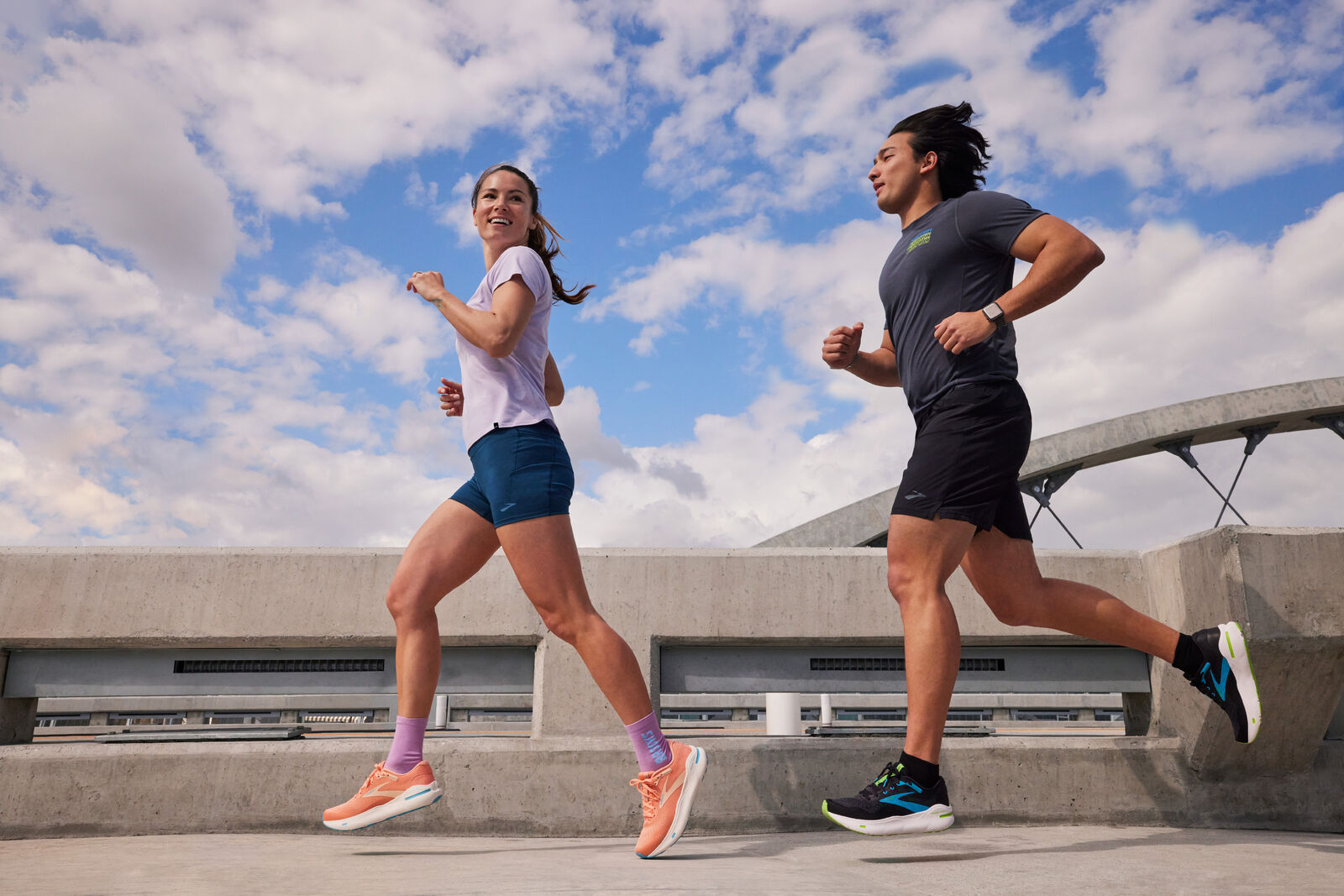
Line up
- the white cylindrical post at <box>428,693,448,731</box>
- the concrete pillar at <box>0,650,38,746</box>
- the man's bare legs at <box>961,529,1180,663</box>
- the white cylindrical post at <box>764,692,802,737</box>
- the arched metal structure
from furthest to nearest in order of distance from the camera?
the arched metal structure < the white cylindrical post at <box>428,693,448,731</box> < the white cylindrical post at <box>764,692,802,737</box> < the concrete pillar at <box>0,650,38,746</box> < the man's bare legs at <box>961,529,1180,663</box>

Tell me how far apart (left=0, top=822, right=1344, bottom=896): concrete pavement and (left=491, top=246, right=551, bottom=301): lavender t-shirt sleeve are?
1.79 metres

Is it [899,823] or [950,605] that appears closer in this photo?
[899,823]

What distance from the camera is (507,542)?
2.81m

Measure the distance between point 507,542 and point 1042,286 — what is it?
1.81m

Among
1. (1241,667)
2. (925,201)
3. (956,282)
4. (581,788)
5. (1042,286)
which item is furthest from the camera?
(581,788)

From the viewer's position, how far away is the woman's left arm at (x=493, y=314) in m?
2.84

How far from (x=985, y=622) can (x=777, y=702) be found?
612cm

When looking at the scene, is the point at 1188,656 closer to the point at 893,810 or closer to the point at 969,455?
the point at 969,455

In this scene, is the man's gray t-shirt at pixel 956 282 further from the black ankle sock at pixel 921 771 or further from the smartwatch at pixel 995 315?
the black ankle sock at pixel 921 771

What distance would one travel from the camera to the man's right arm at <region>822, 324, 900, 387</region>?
10.6 feet

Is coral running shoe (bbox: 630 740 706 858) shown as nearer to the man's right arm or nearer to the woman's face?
the man's right arm

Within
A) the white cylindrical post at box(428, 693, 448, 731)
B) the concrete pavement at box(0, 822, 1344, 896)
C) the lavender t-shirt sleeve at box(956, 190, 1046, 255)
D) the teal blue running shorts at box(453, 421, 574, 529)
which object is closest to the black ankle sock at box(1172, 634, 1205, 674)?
the concrete pavement at box(0, 822, 1344, 896)

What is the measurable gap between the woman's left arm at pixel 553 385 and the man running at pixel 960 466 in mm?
1254

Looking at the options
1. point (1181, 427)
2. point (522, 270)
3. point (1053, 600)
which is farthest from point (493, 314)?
point (1181, 427)
